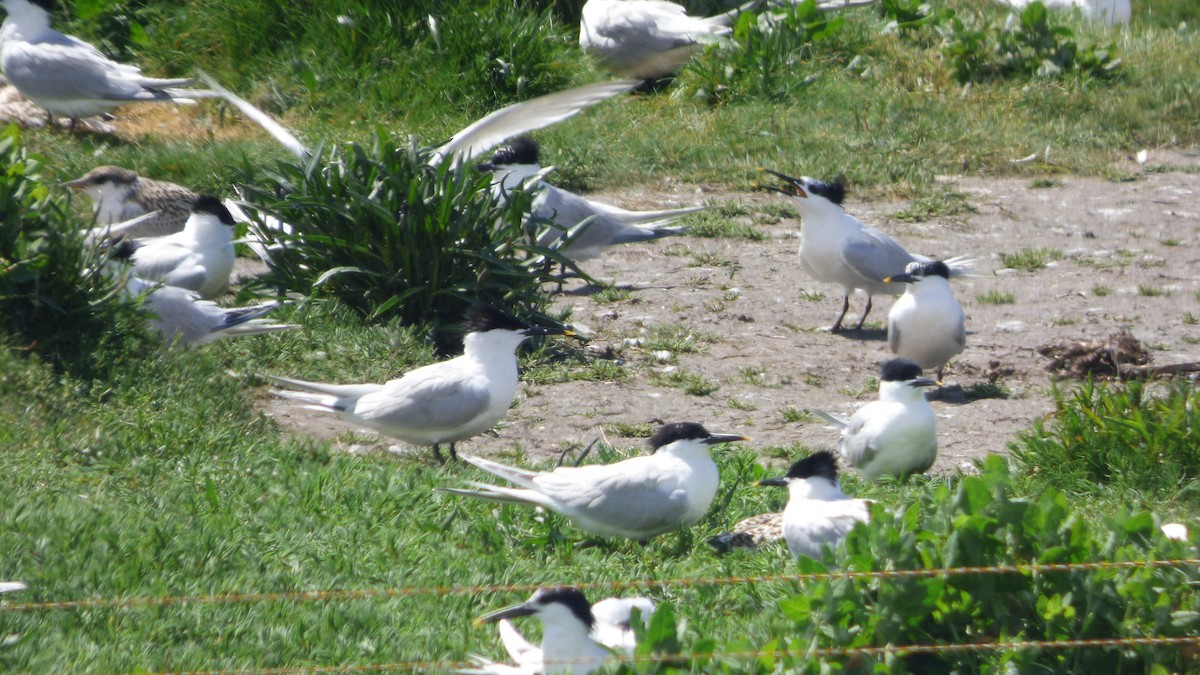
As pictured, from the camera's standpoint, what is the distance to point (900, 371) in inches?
205

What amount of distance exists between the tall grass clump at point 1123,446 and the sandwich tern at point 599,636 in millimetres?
1988

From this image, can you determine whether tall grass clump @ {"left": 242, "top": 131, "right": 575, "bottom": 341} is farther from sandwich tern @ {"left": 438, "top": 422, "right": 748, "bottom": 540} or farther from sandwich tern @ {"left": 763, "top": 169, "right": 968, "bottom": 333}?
sandwich tern @ {"left": 438, "top": 422, "right": 748, "bottom": 540}

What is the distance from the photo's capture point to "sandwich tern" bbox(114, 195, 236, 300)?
22.4 feet

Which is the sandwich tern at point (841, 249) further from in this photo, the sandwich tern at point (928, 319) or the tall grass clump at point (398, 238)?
the tall grass clump at point (398, 238)

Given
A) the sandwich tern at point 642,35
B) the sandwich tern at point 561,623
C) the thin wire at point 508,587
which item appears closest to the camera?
the thin wire at point 508,587

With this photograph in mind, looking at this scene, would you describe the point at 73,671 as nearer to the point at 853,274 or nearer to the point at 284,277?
the point at 284,277

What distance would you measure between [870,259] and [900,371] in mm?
2020

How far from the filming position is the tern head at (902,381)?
204 inches

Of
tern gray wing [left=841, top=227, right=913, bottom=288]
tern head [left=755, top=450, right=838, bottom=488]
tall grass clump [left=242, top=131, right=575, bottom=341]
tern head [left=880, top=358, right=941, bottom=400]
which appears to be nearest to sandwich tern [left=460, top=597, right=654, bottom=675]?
tern head [left=755, top=450, right=838, bottom=488]

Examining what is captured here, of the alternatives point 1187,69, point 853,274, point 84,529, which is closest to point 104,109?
point 853,274

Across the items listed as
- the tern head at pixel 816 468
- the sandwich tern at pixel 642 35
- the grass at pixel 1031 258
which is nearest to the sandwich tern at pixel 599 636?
the tern head at pixel 816 468

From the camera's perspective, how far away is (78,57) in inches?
369

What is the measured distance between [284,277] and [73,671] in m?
3.58

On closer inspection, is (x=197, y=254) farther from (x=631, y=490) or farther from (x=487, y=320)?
(x=631, y=490)
